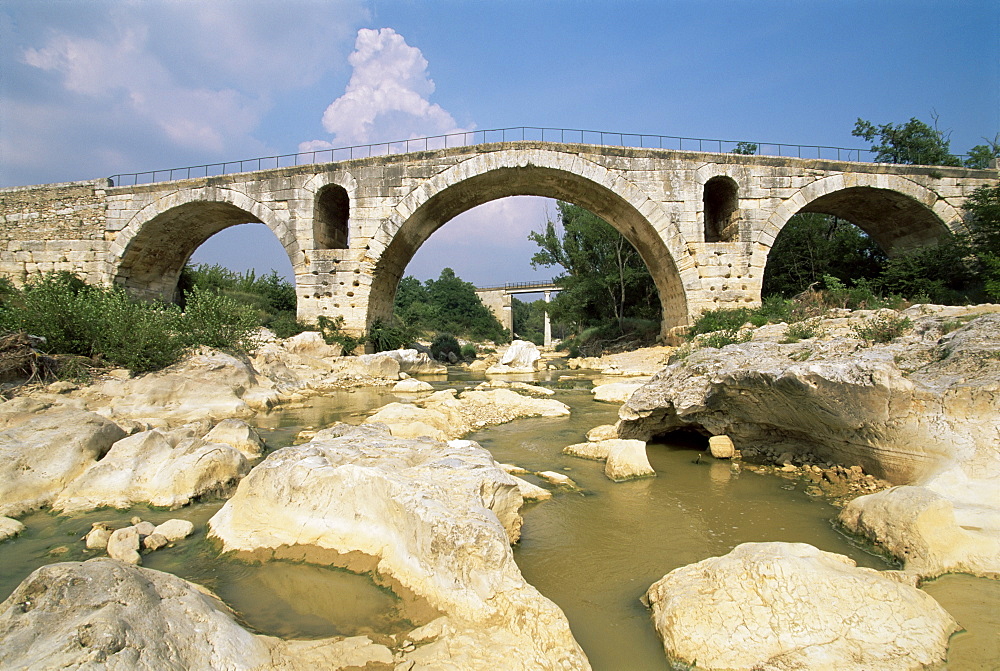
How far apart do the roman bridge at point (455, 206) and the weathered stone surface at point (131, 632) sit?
12.6 metres

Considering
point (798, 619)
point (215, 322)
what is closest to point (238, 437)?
point (798, 619)

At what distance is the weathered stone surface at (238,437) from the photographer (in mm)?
4770

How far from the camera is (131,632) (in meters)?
1.49

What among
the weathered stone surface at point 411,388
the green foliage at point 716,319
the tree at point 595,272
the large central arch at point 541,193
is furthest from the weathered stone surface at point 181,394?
the tree at point 595,272

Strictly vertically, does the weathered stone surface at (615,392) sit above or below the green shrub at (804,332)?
below

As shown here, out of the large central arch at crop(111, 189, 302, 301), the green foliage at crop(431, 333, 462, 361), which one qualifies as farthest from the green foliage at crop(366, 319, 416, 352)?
the green foliage at crop(431, 333, 462, 361)

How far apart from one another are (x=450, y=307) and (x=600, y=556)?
4437 centimetres

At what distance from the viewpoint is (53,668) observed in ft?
4.18

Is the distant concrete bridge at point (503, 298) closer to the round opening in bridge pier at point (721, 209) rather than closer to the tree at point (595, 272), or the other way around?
the tree at point (595, 272)

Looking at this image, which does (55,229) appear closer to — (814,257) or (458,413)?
(458,413)

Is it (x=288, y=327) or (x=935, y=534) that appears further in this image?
(x=288, y=327)

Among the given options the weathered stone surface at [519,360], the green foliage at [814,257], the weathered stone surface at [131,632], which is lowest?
the weathered stone surface at [519,360]

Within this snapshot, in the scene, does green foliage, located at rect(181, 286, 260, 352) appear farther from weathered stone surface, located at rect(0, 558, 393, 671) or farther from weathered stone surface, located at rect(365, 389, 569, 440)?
weathered stone surface, located at rect(0, 558, 393, 671)

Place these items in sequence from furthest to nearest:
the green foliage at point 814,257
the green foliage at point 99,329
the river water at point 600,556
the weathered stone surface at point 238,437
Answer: the green foliage at point 814,257 < the green foliage at point 99,329 < the weathered stone surface at point 238,437 < the river water at point 600,556
